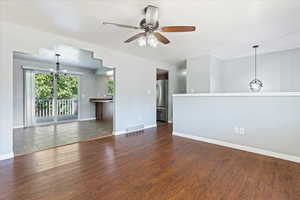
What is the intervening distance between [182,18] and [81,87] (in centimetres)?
558

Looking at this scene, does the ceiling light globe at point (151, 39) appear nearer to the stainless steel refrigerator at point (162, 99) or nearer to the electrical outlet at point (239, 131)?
the electrical outlet at point (239, 131)

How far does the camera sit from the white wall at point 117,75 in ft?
8.27

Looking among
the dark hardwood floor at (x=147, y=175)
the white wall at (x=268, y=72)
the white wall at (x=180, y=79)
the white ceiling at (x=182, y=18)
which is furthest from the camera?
the white wall at (x=180, y=79)

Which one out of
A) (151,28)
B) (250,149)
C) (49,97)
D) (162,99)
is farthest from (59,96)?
(250,149)

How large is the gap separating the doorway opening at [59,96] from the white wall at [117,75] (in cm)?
34

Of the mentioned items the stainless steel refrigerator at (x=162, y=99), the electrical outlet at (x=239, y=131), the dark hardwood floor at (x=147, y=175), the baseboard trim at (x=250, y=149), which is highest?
the stainless steel refrigerator at (x=162, y=99)

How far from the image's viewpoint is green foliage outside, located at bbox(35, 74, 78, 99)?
5.46 metres

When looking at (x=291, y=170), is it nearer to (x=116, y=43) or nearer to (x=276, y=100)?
(x=276, y=100)

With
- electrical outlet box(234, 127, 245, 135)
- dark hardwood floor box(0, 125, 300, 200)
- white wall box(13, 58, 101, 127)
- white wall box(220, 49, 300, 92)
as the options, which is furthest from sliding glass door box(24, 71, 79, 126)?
white wall box(220, 49, 300, 92)

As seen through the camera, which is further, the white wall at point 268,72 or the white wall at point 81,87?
the white wall at point 81,87

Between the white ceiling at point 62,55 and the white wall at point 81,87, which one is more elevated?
the white ceiling at point 62,55

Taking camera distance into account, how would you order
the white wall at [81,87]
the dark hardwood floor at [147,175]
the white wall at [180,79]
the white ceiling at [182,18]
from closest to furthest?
the dark hardwood floor at [147,175] < the white ceiling at [182,18] < the white wall at [81,87] < the white wall at [180,79]

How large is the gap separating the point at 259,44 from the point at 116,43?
345cm

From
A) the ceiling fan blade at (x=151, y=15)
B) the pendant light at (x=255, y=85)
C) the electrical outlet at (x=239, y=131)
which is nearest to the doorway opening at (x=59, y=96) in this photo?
the ceiling fan blade at (x=151, y=15)
